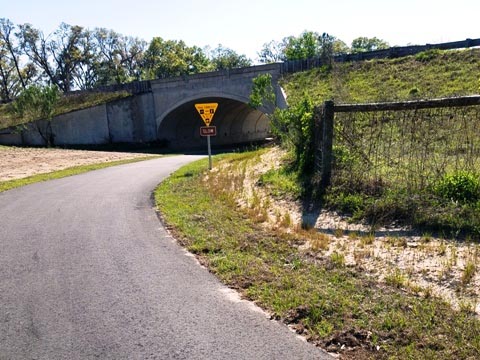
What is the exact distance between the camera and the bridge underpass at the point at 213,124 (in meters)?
39.2

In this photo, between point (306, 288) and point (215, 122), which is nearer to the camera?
point (306, 288)

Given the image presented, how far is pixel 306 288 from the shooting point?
423 centimetres

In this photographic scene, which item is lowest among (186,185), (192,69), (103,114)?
(186,185)

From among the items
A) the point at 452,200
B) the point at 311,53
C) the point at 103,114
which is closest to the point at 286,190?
the point at 452,200

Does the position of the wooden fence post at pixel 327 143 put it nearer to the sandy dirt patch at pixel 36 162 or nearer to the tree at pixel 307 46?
the sandy dirt patch at pixel 36 162

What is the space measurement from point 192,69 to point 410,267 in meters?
69.3

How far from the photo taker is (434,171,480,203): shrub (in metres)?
6.13

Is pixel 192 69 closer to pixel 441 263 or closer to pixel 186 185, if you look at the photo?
pixel 186 185

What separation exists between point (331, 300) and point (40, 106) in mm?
38380

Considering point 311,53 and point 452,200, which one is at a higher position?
point 311,53

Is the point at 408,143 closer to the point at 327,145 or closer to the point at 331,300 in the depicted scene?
the point at 327,145

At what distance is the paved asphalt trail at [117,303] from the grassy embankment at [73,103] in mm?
34074

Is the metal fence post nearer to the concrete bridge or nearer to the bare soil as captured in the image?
the bare soil

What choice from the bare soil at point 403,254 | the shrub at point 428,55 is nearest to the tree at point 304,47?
the shrub at point 428,55
